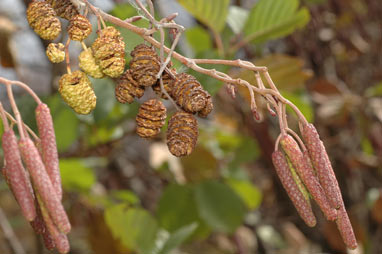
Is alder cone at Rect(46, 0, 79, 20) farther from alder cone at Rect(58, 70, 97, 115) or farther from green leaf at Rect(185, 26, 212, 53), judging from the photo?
green leaf at Rect(185, 26, 212, 53)

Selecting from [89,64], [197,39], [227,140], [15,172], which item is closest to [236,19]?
[197,39]

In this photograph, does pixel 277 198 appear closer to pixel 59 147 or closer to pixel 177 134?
pixel 59 147

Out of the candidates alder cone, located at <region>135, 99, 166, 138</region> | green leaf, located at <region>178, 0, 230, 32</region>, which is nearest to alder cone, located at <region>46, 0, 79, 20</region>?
alder cone, located at <region>135, 99, 166, 138</region>

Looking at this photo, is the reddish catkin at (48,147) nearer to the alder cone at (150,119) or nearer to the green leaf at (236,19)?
the alder cone at (150,119)

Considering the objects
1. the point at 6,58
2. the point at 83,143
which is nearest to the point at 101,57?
the point at 6,58

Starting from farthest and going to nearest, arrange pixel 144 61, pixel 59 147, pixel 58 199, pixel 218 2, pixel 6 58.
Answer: pixel 6 58
pixel 59 147
pixel 218 2
pixel 144 61
pixel 58 199
